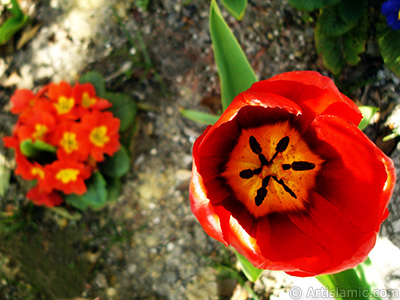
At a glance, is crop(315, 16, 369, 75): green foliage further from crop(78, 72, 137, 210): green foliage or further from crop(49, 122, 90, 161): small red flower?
crop(49, 122, 90, 161): small red flower

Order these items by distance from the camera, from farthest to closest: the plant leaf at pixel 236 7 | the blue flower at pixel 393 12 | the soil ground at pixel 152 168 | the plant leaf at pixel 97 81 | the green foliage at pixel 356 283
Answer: the soil ground at pixel 152 168 < the plant leaf at pixel 97 81 < the blue flower at pixel 393 12 < the plant leaf at pixel 236 7 < the green foliage at pixel 356 283

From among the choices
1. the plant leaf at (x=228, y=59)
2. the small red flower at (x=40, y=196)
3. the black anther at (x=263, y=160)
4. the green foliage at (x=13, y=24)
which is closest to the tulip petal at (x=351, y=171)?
the black anther at (x=263, y=160)

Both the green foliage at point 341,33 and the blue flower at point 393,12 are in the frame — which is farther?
the green foliage at point 341,33

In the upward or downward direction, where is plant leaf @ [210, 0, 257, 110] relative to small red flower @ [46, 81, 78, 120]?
upward

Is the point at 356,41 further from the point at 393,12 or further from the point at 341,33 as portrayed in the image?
the point at 393,12

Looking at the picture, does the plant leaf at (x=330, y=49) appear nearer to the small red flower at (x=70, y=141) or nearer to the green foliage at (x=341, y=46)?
the green foliage at (x=341, y=46)

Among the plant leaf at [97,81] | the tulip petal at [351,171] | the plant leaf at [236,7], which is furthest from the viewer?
the plant leaf at [97,81]

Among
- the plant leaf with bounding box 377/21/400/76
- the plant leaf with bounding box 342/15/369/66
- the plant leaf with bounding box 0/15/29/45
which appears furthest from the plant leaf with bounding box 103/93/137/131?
the plant leaf with bounding box 377/21/400/76

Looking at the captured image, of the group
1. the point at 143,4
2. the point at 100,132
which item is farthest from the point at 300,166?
the point at 143,4
